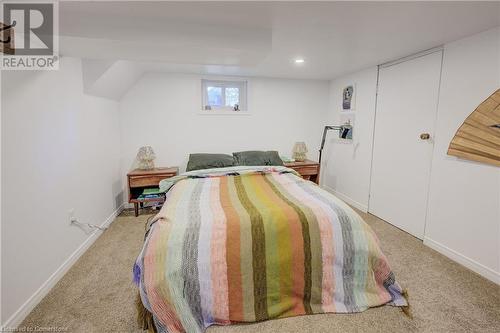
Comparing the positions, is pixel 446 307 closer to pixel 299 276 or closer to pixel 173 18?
pixel 299 276

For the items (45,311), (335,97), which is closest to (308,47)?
(335,97)

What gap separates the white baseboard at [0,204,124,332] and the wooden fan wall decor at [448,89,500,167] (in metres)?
3.49

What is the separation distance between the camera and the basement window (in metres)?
3.75

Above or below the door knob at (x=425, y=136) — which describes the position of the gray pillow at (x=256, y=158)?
below

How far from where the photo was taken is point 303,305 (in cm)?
162

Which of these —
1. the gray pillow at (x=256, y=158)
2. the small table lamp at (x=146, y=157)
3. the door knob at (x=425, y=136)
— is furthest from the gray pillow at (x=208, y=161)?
the door knob at (x=425, y=136)

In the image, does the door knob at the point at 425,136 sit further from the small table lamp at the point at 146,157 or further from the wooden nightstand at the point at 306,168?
the small table lamp at the point at 146,157

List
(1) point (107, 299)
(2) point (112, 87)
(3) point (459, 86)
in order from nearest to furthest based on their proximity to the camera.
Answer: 1. (1) point (107, 299)
2. (3) point (459, 86)
3. (2) point (112, 87)

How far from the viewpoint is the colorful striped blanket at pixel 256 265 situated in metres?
1.43

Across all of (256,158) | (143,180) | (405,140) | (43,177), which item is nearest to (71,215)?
(43,177)

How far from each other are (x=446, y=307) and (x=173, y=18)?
9.23ft

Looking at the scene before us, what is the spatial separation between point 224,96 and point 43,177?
8.67 ft

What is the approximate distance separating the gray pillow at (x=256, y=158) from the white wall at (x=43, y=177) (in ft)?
5.83

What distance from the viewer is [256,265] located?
5.10ft
